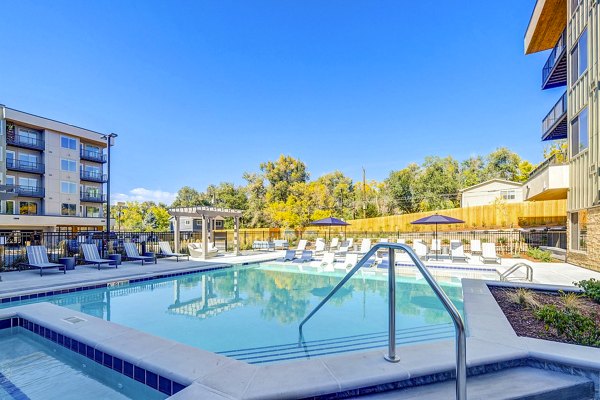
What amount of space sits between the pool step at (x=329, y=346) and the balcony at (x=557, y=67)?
47.4ft

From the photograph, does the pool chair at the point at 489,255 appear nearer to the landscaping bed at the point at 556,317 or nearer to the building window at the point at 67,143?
the landscaping bed at the point at 556,317

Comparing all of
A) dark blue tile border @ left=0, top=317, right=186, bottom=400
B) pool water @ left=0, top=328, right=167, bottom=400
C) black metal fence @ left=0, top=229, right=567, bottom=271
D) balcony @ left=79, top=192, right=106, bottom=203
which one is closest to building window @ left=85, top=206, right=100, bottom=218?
balcony @ left=79, top=192, right=106, bottom=203

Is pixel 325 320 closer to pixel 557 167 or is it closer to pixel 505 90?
pixel 557 167

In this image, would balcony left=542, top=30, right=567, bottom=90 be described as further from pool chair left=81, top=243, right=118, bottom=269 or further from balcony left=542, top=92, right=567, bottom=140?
pool chair left=81, top=243, right=118, bottom=269

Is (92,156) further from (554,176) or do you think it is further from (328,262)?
(554,176)

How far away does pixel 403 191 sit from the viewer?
34812mm

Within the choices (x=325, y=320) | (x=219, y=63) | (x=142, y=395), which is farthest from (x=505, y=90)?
(x=142, y=395)

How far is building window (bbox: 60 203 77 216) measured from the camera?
1241 inches

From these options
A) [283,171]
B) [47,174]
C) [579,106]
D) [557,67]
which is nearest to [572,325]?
[579,106]

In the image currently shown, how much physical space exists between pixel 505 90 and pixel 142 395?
27.8 m

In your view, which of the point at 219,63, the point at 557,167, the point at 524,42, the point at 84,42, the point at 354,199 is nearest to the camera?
the point at 557,167

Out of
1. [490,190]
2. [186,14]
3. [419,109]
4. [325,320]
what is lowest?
[325,320]

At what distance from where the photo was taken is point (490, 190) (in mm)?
29062

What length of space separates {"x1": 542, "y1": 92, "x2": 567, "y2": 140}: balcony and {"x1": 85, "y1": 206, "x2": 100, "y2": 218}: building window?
40.3 meters
